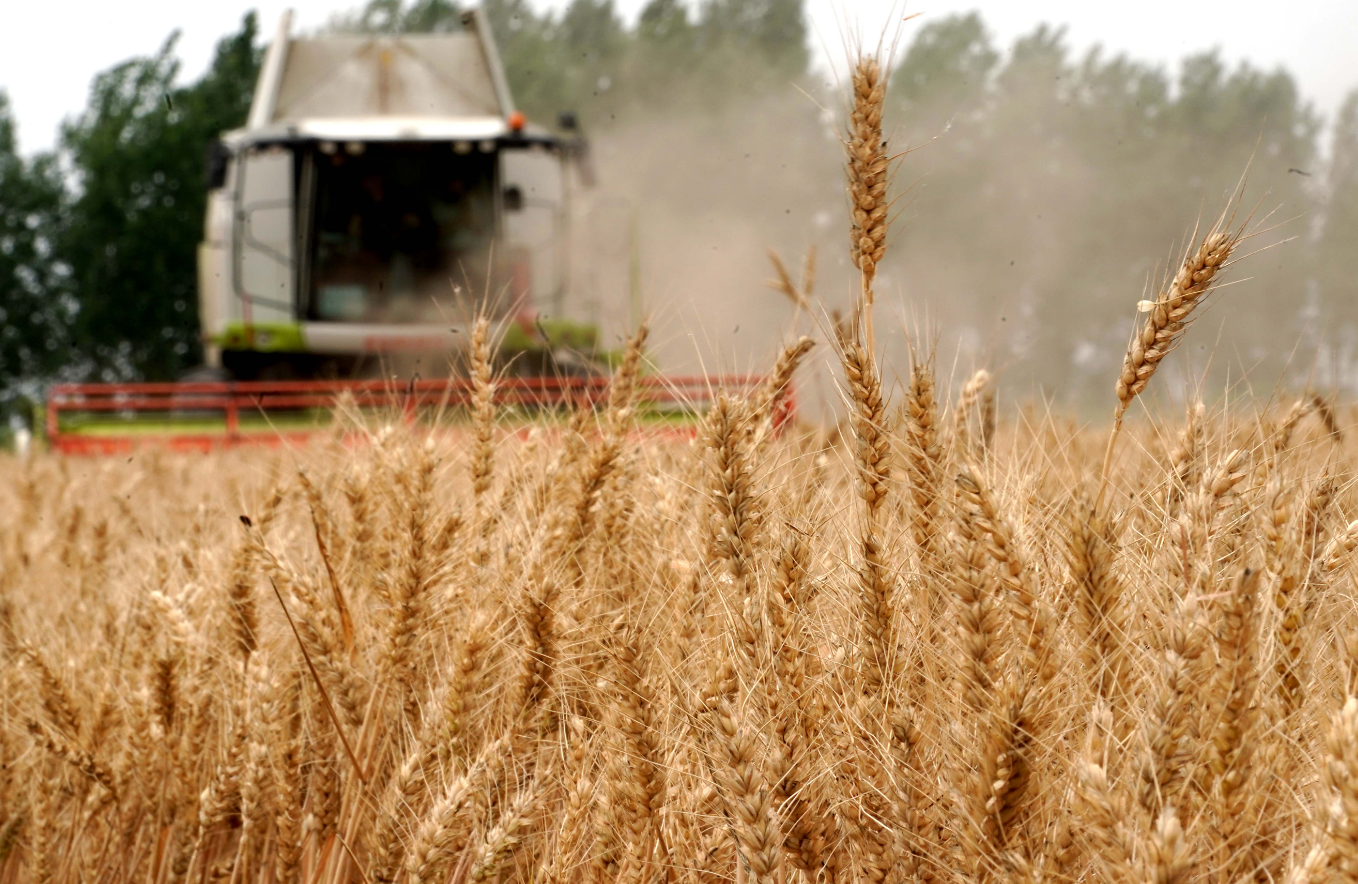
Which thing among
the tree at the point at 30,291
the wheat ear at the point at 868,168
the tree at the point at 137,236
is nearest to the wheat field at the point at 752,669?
Answer: the wheat ear at the point at 868,168

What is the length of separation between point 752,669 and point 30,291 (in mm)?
34432

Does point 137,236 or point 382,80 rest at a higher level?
point 382,80

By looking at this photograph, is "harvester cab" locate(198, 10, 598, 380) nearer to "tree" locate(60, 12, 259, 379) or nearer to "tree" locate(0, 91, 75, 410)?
"tree" locate(60, 12, 259, 379)

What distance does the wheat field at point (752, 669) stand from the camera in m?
0.75

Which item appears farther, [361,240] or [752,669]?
[361,240]

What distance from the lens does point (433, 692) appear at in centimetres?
117

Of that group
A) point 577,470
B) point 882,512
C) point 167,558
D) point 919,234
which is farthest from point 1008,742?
point 919,234

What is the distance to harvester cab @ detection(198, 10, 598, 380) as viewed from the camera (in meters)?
8.84

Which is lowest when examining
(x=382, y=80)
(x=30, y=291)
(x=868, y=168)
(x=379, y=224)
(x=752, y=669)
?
(x=30, y=291)

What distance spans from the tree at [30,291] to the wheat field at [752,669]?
31980 millimetres

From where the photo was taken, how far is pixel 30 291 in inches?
1172

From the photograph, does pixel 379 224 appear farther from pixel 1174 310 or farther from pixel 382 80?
pixel 1174 310

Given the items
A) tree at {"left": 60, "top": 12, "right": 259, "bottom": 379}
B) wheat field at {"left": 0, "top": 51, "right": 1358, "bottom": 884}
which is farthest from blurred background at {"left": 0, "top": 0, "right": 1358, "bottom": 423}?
wheat field at {"left": 0, "top": 51, "right": 1358, "bottom": 884}

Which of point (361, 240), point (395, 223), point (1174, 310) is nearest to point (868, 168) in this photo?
point (1174, 310)
